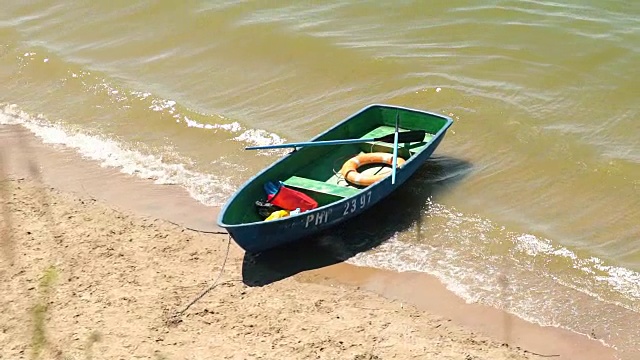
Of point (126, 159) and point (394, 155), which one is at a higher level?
point (394, 155)

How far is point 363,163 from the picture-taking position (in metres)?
12.9

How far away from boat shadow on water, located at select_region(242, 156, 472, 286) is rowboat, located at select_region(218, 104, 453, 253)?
0.78 feet

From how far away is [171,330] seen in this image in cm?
956

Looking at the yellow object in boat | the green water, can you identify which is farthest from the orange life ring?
the yellow object in boat

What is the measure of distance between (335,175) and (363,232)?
1.35 meters

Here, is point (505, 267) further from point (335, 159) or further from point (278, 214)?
point (335, 159)

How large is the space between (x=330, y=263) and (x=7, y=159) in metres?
6.34

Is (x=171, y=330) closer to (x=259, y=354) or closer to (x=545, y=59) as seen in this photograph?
(x=259, y=354)

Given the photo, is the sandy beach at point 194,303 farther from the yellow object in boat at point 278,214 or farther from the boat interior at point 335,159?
the boat interior at point 335,159

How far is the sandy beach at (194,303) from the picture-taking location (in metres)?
9.24

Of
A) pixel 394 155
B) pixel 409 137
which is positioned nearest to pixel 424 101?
pixel 409 137

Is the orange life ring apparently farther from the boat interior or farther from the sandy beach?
the sandy beach

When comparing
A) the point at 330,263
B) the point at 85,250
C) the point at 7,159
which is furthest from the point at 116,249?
the point at 7,159

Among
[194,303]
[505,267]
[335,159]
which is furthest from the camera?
[335,159]
